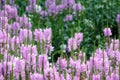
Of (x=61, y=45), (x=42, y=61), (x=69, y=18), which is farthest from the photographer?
(x=69, y=18)

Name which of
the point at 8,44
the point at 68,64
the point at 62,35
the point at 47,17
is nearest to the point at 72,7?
the point at 47,17

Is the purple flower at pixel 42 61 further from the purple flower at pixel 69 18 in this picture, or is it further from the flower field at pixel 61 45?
the purple flower at pixel 69 18

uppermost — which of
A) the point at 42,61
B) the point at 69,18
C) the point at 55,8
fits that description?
the point at 42,61

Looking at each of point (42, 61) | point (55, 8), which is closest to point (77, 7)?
point (55, 8)

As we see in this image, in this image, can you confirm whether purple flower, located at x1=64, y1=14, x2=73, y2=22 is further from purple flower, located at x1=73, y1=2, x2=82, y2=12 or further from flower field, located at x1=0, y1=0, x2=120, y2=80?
purple flower, located at x1=73, y1=2, x2=82, y2=12

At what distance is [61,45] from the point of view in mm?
5746

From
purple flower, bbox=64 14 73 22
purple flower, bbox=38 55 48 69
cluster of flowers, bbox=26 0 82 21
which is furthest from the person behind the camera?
cluster of flowers, bbox=26 0 82 21

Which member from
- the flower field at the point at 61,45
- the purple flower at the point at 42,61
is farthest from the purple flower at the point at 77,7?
the purple flower at the point at 42,61

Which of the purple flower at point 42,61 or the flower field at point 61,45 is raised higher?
the purple flower at point 42,61

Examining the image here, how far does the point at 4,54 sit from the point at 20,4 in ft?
13.9

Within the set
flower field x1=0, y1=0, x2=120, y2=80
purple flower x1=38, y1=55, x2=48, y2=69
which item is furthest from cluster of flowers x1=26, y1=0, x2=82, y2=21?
purple flower x1=38, y1=55, x2=48, y2=69

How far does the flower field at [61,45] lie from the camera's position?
148 inches

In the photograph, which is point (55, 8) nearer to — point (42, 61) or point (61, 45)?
point (61, 45)

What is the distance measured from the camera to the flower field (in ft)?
12.3
